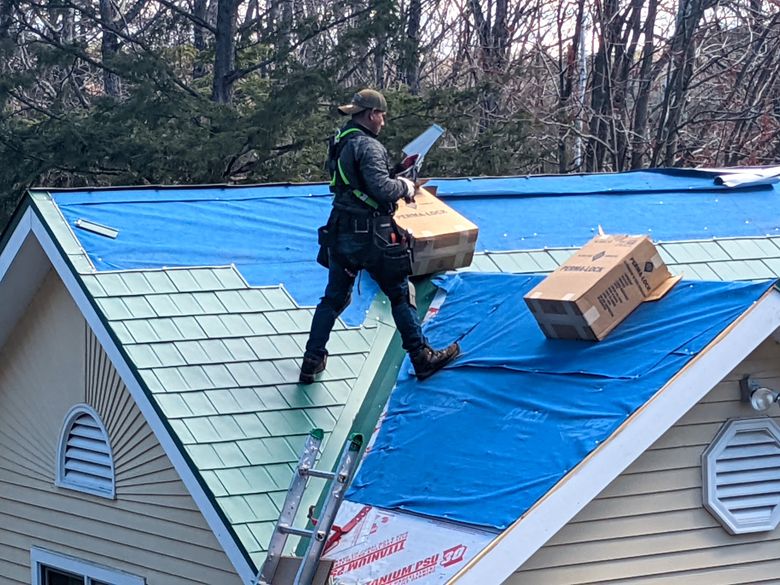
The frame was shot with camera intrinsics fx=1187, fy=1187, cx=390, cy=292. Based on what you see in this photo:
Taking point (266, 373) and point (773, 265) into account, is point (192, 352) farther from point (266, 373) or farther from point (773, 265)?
point (773, 265)

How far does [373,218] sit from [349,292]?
26.5 inches

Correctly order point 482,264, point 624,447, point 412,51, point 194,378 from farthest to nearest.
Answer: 1. point 412,51
2. point 482,264
3. point 194,378
4. point 624,447

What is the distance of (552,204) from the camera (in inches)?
446

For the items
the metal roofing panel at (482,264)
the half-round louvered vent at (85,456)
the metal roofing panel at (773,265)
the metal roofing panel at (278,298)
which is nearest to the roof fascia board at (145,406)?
the half-round louvered vent at (85,456)

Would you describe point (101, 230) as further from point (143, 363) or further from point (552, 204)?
point (552, 204)

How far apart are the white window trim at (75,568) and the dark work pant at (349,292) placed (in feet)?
7.47

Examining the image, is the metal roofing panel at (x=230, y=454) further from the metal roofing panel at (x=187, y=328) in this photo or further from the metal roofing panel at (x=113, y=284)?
the metal roofing panel at (x=113, y=284)

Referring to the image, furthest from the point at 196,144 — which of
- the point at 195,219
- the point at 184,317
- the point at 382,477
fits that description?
the point at 382,477

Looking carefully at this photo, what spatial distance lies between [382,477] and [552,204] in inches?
185

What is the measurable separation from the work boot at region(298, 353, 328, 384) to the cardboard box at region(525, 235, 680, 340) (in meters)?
1.77

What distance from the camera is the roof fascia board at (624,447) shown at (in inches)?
243

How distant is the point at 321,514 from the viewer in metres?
6.96

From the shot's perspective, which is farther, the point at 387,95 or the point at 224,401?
the point at 387,95

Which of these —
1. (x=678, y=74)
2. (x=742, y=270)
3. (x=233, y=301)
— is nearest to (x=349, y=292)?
(x=233, y=301)
